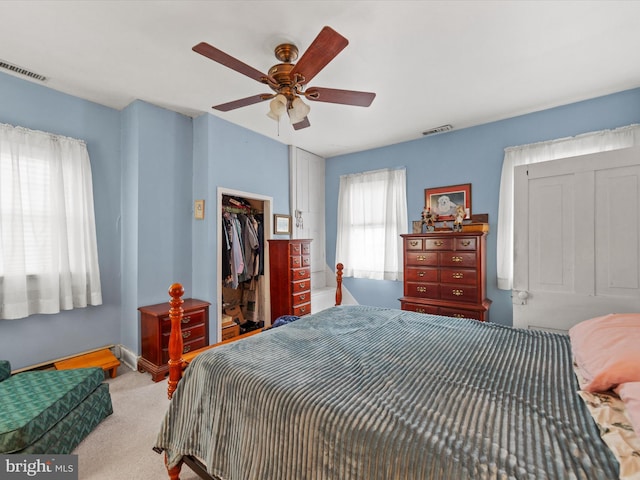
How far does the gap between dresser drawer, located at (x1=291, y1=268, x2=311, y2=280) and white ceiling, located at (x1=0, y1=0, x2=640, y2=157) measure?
6.59 ft

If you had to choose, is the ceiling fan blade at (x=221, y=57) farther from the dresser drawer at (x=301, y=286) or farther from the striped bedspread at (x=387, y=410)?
the dresser drawer at (x=301, y=286)

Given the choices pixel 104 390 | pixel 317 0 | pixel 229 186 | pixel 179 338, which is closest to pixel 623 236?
pixel 317 0

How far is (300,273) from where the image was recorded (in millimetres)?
3873

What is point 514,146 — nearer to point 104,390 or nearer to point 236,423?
point 236,423

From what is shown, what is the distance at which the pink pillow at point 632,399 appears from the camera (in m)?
0.80

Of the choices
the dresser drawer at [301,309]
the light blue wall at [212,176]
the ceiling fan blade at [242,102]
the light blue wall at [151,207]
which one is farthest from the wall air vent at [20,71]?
the dresser drawer at [301,309]

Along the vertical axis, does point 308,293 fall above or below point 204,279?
below

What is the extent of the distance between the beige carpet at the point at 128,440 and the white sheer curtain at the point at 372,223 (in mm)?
3055

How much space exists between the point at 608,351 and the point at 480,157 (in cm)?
304

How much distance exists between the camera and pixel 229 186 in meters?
3.51

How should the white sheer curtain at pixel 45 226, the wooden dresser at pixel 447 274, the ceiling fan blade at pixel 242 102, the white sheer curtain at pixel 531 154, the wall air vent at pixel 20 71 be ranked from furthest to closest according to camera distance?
the wooden dresser at pixel 447 274, the white sheer curtain at pixel 531 154, the white sheer curtain at pixel 45 226, the wall air vent at pixel 20 71, the ceiling fan blade at pixel 242 102

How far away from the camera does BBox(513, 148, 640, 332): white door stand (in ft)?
6.16

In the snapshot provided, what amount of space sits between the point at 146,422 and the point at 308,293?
2.28 m

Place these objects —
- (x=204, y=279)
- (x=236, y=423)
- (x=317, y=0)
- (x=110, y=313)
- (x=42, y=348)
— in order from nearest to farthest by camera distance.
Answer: (x=236, y=423)
(x=317, y=0)
(x=42, y=348)
(x=110, y=313)
(x=204, y=279)
